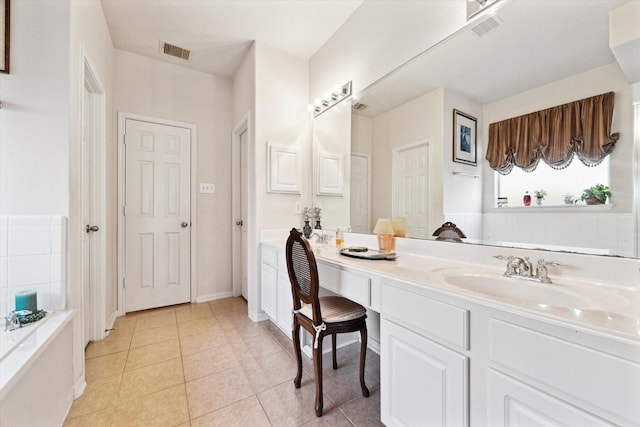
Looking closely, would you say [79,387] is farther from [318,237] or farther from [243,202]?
[243,202]

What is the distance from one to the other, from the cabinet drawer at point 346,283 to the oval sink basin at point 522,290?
1.25ft

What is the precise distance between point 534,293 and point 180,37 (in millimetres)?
3362

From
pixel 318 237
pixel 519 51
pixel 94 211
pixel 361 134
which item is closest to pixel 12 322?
pixel 94 211

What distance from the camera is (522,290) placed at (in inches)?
41.4

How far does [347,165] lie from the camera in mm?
2381

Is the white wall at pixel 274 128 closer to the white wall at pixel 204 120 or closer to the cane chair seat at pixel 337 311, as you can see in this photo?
Answer: the white wall at pixel 204 120

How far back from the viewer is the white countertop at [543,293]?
2.22 feet

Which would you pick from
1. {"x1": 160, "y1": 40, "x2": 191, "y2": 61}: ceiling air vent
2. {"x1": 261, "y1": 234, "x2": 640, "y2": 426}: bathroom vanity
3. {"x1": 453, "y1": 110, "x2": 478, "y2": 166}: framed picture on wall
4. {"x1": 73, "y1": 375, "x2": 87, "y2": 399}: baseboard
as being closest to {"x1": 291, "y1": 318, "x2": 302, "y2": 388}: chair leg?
{"x1": 261, "y1": 234, "x2": 640, "y2": 426}: bathroom vanity

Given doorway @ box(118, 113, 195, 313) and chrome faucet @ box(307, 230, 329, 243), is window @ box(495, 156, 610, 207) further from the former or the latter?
doorway @ box(118, 113, 195, 313)

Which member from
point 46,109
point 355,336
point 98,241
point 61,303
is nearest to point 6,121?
point 46,109

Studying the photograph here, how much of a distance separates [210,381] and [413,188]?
180 centimetres

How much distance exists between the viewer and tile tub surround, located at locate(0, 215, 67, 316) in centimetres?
139

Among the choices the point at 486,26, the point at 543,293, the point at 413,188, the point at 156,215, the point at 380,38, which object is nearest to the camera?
the point at 543,293

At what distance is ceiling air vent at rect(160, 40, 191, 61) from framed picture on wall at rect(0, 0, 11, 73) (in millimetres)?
1435
